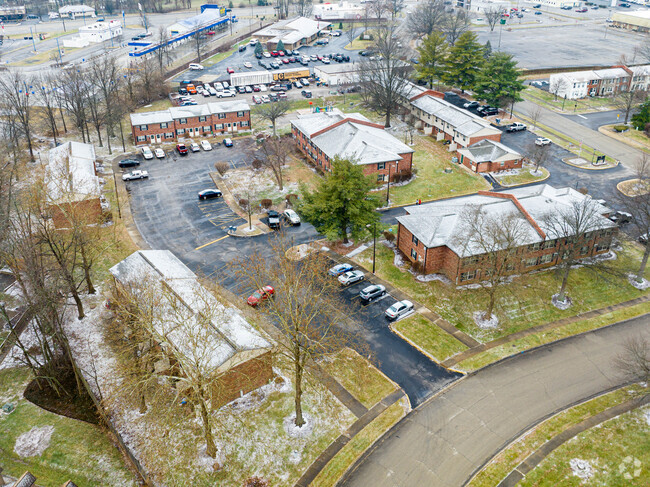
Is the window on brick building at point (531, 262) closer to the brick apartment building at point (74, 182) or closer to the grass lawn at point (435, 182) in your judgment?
the grass lawn at point (435, 182)

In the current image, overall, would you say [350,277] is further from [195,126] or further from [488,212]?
[195,126]

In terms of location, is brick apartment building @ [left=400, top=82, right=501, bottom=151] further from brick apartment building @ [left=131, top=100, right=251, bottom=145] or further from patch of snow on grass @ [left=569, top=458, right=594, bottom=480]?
patch of snow on grass @ [left=569, top=458, right=594, bottom=480]

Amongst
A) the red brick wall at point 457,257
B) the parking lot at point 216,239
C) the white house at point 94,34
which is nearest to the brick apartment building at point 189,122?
the parking lot at point 216,239

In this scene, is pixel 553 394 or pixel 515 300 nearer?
pixel 553 394

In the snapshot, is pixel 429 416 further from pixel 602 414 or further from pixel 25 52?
pixel 25 52

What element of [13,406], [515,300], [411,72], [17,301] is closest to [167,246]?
[17,301]

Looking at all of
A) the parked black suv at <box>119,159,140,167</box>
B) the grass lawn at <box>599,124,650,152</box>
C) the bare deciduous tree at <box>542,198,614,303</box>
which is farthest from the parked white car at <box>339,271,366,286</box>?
the grass lawn at <box>599,124,650,152</box>
